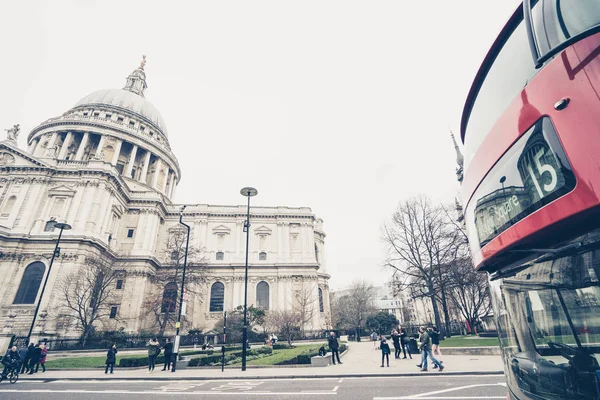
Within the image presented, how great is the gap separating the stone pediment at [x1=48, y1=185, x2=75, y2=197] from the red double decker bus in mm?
41295

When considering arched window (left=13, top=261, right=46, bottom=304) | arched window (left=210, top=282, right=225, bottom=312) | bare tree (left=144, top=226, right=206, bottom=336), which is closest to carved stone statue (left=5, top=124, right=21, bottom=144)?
arched window (left=13, top=261, right=46, bottom=304)

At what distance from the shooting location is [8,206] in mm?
31594

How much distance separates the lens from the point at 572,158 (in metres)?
2.04

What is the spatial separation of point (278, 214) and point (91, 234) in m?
23.4

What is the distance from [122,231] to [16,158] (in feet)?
45.3

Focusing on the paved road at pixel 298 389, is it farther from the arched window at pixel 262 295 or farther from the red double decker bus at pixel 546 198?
the arched window at pixel 262 295

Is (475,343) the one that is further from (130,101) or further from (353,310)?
(130,101)

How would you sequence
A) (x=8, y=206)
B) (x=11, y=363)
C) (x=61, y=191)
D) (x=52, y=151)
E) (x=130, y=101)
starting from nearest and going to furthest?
(x=11, y=363) → (x=8, y=206) → (x=61, y=191) → (x=52, y=151) → (x=130, y=101)

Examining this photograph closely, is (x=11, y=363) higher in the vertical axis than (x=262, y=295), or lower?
lower

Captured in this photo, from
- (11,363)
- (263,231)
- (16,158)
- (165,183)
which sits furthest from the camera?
(165,183)

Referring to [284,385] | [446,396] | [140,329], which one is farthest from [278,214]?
[446,396]

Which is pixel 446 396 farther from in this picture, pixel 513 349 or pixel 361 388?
pixel 513 349

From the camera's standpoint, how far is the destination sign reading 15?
2.17 m

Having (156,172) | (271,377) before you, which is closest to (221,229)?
(156,172)
